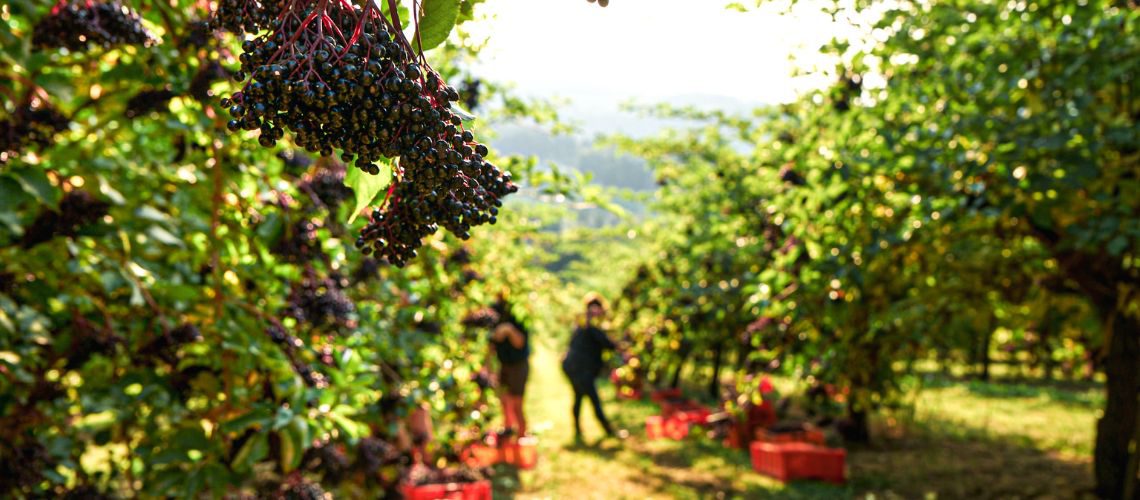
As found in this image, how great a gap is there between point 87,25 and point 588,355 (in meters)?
7.04

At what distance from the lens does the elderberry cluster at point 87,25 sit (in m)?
1.65

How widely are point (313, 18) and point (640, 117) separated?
11149mm

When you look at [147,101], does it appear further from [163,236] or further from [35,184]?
[35,184]

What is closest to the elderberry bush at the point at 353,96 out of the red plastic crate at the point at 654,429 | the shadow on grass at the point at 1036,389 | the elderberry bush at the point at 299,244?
the elderberry bush at the point at 299,244

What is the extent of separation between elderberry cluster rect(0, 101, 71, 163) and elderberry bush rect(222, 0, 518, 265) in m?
1.40

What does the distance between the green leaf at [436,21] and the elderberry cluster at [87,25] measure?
1224 millimetres

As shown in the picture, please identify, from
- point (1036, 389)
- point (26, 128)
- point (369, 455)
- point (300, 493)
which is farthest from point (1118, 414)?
point (1036, 389)

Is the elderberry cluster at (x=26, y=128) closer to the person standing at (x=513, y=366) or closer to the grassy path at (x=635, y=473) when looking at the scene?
the grassy path at (x=635, y=473)

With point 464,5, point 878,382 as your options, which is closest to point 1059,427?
point 878,382

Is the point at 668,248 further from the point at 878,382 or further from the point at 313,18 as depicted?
the point at 313,18

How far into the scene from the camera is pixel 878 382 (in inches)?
265

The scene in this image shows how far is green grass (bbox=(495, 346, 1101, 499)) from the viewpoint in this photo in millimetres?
5828

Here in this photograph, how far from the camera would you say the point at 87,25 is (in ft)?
5.39

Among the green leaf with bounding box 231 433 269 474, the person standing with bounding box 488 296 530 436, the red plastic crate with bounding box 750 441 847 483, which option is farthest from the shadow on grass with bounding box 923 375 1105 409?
the green leaf with bounding box 231 433 269 474
